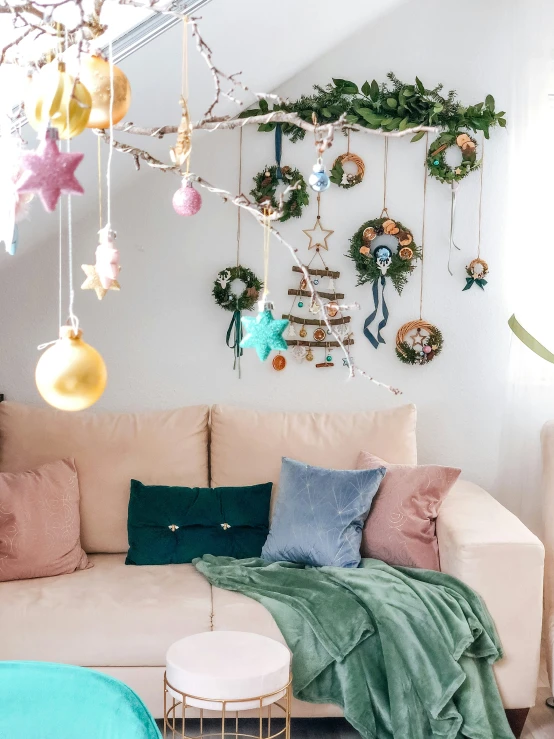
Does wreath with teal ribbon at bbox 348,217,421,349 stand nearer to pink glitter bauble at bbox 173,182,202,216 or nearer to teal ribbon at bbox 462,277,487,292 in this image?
teal ribbon at bbox 462,277,487,292

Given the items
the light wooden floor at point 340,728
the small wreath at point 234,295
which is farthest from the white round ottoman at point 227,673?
the small wreath at point 234,295

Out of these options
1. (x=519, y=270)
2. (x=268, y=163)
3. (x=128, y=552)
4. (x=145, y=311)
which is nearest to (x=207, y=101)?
(x=268, y=163)

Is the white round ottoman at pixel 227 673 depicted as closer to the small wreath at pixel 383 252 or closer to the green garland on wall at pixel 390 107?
the small wreath at pixel 383 252

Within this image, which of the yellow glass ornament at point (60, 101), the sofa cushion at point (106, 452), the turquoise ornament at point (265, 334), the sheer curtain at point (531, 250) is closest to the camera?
the yellow glass ornament at point (60, 101)

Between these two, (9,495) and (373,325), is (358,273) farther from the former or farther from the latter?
(9,495)

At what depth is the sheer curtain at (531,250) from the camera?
316 centimetres

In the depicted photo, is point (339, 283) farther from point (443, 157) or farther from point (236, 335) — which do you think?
point (443, 157)

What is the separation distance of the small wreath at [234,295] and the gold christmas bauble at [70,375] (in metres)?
2.58

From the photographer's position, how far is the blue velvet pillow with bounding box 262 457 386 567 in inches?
104

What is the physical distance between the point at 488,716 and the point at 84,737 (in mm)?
1507

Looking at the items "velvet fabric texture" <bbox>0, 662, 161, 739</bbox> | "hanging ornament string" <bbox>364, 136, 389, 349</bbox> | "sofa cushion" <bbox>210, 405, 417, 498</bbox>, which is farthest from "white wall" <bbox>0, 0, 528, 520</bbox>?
"velvet fabric texture" <bbox>0, 662, 161, 739</bbox>

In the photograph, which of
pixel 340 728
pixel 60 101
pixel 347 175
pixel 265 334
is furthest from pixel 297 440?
pixel 60 101

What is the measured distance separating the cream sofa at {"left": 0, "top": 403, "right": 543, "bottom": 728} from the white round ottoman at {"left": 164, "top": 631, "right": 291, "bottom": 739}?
0.94ft

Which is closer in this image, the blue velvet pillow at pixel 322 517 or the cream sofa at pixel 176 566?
the cream sofa at pixel 176 566
